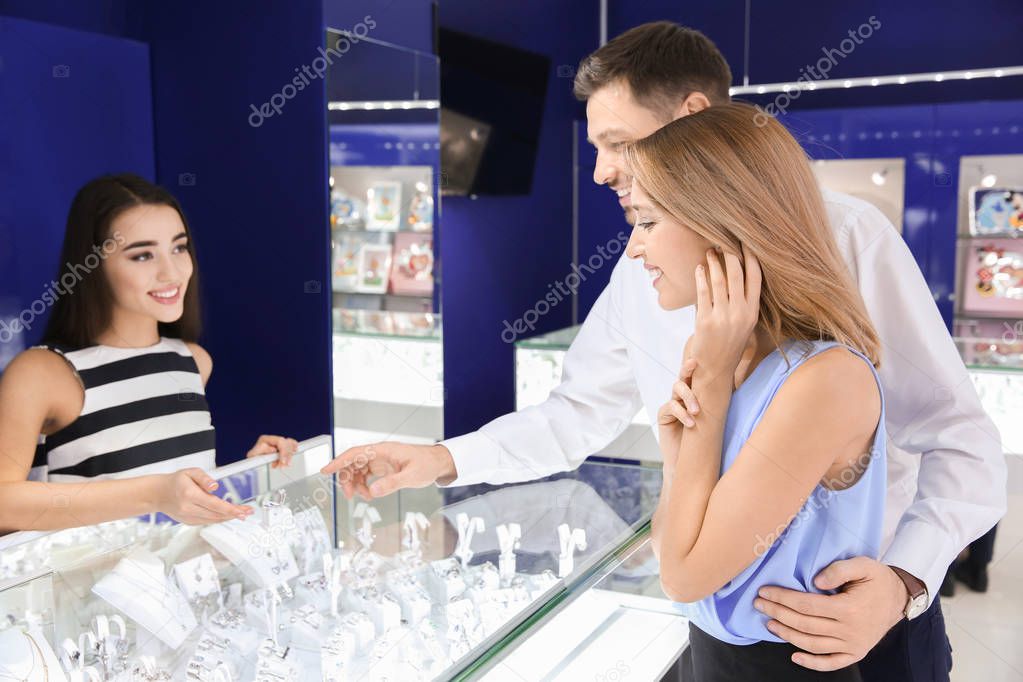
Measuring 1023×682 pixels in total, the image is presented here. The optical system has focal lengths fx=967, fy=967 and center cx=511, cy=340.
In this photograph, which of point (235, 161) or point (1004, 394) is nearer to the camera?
point (235, 161)

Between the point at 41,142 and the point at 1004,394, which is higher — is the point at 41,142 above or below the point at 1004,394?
above

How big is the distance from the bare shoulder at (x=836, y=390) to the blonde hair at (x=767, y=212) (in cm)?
5

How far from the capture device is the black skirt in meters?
1.23

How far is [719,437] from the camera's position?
1.16 metres

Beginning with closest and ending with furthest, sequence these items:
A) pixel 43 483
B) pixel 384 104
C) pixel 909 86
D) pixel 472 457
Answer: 1. pixel 472 457
2. pixel 43 483
3. pixel 384 104
4. pixel 909 86

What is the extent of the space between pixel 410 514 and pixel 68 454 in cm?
108

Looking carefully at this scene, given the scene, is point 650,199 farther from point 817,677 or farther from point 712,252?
point 817,677

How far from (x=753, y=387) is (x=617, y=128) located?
2.43 ft

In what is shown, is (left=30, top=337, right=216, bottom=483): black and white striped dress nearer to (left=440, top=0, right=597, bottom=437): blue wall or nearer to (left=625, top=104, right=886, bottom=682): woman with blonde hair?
(left=625, top=104, right=886, bottom=682): woman with blonde hair

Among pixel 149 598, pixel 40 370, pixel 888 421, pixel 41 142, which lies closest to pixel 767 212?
pixel 888 421

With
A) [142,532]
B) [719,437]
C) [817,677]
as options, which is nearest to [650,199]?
[719,437]

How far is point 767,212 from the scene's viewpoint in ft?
3.94

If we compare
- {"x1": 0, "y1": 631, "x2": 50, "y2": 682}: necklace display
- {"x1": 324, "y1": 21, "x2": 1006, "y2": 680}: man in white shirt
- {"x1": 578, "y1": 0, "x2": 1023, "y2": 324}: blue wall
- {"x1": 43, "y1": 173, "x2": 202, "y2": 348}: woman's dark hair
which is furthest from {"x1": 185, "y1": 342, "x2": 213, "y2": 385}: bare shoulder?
{"x1": 578, "y1": 0, "x2": 1023, "y2": 324}: blue wall

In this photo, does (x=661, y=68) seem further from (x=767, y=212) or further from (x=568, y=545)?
(x=568, y=545)
